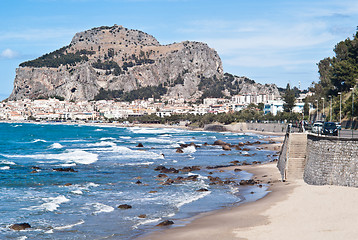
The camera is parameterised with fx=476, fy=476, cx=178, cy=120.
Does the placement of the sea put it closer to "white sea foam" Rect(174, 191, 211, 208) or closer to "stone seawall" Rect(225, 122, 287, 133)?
"white sea foam" Rect(174, 191, 211, 208)

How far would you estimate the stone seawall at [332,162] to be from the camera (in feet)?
90.1

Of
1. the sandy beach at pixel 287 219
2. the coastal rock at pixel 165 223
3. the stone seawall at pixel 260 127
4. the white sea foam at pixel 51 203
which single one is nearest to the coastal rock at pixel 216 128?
the stone seawall at pixel 260 127

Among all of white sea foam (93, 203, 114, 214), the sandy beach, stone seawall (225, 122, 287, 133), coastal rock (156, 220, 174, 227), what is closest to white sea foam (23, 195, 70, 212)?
white sea foam (93, 203, 114, 214)

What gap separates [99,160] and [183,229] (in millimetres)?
38147

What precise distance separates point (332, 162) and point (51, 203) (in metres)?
17.8

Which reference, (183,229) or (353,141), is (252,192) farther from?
(183,229)

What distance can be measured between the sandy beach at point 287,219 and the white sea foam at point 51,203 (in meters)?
9.33

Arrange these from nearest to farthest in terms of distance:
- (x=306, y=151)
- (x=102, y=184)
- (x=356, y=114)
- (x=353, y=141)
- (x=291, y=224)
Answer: (x=291, y=224)
(x=353, y=141)
(x=306, y=151)
(x=102, y=184)
(x=356, y=114)

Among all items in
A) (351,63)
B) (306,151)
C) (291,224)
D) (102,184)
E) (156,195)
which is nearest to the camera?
(291,224)

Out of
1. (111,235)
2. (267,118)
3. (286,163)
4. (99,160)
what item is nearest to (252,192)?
(286,163)

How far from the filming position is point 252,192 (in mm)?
33562

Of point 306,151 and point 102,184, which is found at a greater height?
point 306,151

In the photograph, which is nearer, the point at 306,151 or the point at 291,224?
the point at 291,224

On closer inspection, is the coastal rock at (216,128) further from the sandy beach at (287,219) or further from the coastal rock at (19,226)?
the coastal rock at (19,226)
